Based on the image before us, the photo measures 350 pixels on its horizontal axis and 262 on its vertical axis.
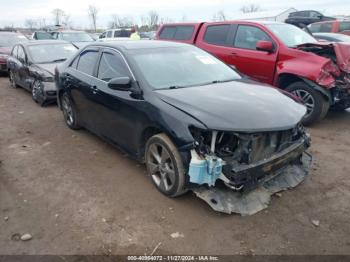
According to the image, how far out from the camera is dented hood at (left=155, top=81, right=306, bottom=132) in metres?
3.04

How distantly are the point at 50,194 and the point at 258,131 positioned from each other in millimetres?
2459

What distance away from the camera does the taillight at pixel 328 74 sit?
220 inches

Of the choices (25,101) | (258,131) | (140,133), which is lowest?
(25,101)

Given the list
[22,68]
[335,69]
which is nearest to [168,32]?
[22,68]

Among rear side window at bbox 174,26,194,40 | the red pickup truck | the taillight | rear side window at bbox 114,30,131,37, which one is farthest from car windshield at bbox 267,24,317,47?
rear side window at bbox 114,30,131,37

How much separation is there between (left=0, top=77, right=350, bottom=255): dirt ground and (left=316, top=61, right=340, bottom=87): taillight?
4.28 feet

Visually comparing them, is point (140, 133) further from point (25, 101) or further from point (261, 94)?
point (25, 101)

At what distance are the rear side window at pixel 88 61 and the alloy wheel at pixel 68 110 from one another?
0.82m

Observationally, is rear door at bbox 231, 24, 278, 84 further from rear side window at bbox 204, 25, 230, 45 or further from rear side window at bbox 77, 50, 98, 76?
rear side window at bbox 77, 50, 98, 76

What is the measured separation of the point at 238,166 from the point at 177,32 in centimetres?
601

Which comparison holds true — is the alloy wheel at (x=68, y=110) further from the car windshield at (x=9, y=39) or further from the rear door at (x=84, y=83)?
the car windshield at (x=9, y=39)

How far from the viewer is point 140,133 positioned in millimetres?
3746

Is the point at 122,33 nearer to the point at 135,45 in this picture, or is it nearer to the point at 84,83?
the point at 84,83

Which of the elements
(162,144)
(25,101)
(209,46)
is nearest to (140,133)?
(162,144)
